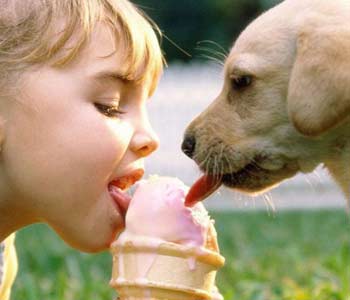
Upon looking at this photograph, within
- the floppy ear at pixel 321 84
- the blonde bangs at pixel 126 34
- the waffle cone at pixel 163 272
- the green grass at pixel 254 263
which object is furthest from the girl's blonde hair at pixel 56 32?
the green grass at pixel 254 263

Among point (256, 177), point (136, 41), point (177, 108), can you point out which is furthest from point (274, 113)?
point (177, 108)

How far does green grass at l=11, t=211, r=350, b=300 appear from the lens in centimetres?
620

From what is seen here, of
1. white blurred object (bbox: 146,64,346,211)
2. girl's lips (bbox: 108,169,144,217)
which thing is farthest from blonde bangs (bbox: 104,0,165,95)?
white blurred object (bbox: 146,64,346,211)

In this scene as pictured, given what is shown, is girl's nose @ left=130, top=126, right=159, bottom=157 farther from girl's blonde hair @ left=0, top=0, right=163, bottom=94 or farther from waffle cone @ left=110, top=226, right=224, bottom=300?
waffle cone @ left=110, top=226, right=224, bottom=300

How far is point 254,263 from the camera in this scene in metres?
7.69

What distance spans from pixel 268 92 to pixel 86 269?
3223 mm

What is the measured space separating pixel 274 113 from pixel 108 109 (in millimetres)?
724

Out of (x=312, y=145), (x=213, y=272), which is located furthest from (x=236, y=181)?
(x=213, y=272)

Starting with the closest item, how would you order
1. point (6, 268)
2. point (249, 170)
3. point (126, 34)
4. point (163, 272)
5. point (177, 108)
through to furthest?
1. point (163, 272)
2. point (126, 34)
3. point (249, 170)
4. point (6, 268)
5. point (177, 108)

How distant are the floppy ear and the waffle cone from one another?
68cm

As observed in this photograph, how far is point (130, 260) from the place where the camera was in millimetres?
4340

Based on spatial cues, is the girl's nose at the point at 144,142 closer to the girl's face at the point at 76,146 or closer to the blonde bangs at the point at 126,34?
the girl's face at the point at 76,146

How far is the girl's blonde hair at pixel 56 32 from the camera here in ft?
15.4

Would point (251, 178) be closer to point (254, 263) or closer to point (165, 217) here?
point (165, 217)
